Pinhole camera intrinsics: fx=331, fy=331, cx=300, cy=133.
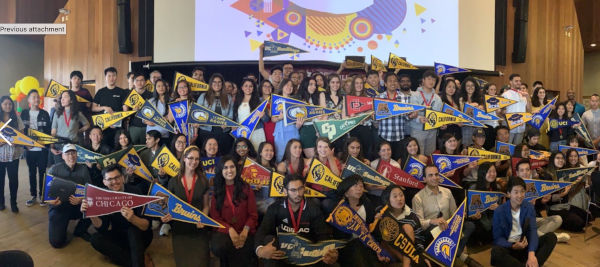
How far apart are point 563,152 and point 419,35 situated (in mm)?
3787

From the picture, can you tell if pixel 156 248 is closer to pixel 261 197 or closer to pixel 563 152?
pixel 261 197

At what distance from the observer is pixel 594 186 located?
199 inches

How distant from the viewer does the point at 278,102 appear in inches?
178

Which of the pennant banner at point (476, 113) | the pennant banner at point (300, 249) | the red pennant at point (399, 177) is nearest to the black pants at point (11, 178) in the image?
the pennant banner at point (300, 249)

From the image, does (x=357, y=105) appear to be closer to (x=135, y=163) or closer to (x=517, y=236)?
(x=517, y=236)

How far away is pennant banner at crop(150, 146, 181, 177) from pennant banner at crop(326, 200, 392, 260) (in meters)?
2.08

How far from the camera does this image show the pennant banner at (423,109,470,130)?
4.66 m

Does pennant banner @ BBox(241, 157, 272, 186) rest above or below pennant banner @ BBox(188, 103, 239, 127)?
below

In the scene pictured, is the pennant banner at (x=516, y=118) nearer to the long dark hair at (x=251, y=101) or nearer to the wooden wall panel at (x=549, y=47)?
the long dark hair at (x=251, y=101)

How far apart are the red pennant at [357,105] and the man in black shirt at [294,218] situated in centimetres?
176

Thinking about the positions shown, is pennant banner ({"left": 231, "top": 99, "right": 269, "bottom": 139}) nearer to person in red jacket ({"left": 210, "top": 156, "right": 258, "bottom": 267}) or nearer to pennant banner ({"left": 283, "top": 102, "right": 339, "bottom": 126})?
pennant banner ({"left": 283, "top": 102, "right": 339, "bottom": 126})

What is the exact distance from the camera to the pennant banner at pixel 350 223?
9.75ft

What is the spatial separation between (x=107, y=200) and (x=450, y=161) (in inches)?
155

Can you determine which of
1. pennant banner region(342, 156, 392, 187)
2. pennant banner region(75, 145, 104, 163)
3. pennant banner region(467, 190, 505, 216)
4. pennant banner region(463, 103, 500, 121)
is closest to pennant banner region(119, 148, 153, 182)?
pennant banner region(75, 145, 104, 163)
